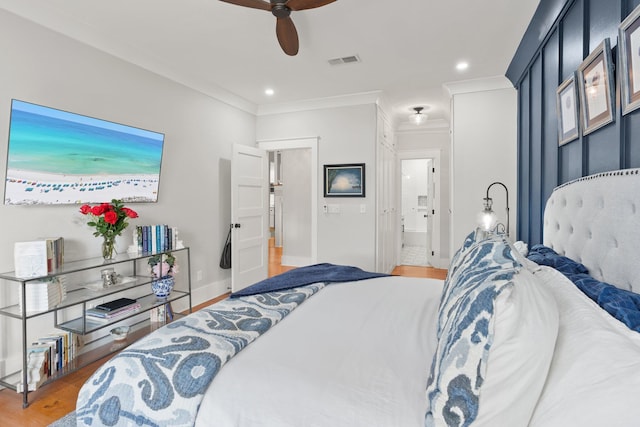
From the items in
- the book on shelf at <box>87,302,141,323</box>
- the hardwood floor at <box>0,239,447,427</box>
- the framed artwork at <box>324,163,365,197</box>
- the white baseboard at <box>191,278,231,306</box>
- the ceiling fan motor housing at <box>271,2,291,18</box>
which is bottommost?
the hardwood floor at <box>0,239,447,427</box>

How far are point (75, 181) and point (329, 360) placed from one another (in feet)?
8.31

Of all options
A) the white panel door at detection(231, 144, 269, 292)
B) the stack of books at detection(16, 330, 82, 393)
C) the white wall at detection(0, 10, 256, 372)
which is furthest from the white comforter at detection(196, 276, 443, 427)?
the white panel door at detection(231, 144, 269, 292)

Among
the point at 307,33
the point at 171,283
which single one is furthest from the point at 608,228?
the point at 171,283

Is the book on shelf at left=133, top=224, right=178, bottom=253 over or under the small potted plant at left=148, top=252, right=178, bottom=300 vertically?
over

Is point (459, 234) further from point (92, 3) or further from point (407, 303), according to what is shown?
point (92, 3)

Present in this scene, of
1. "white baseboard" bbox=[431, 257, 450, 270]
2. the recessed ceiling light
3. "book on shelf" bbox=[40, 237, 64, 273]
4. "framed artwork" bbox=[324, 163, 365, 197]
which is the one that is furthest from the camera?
"white baseboard" bbox=[431, 257, 450, 270]

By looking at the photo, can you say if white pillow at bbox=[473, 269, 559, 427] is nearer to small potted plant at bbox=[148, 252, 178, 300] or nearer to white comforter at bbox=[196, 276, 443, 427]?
white comforter at bbox=[196, 276, 443, 427]

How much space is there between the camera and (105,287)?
269cm

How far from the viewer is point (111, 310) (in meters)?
2.61

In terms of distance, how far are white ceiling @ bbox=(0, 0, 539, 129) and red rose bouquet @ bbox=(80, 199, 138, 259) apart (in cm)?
134

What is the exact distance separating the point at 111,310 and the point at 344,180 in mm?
2979

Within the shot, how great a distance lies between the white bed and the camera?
76cm

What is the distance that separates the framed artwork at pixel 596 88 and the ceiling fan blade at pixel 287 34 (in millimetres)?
1759

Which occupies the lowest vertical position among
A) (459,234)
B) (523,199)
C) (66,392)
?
(66,392)
